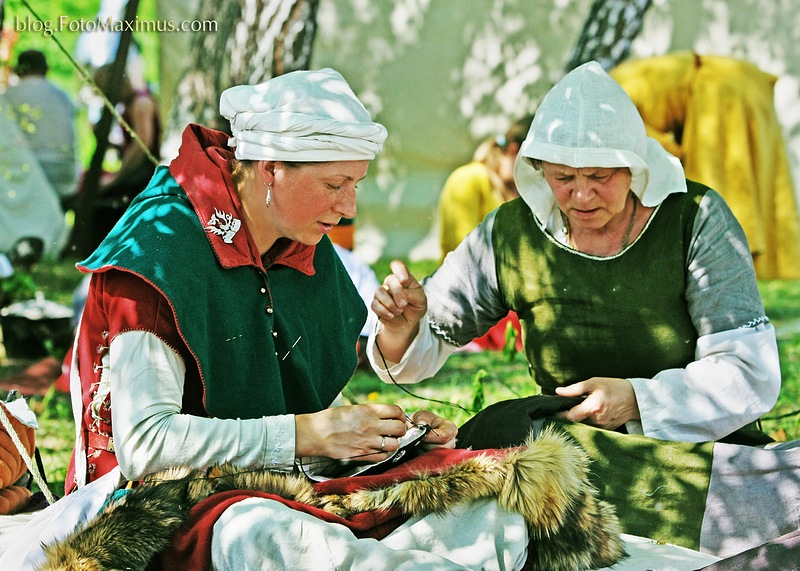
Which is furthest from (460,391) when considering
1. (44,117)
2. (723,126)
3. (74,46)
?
(74,46)

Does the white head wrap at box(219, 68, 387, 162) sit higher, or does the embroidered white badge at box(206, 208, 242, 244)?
the white head wrap at box(219, 68, 387, 162)

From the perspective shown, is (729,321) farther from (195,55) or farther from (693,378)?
(195,55)

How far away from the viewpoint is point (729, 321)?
3393 millimetres

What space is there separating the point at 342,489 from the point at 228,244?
2.40 feet

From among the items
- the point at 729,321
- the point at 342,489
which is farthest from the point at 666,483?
the point at 342,489

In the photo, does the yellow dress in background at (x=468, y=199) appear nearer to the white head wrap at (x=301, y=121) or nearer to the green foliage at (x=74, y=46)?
the green foliage at (x=74, y=46)

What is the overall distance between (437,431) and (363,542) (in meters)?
0.59

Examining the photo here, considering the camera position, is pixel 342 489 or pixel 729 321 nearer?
pixel 342 489

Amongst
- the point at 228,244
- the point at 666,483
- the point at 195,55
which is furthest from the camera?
the point at 195,55

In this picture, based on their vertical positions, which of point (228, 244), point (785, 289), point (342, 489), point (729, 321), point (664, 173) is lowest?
point (785, 289)

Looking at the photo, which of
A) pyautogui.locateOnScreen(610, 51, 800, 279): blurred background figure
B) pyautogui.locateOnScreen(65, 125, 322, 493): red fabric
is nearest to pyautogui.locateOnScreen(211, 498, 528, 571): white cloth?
pyautogui.locateOnScreen(65, 125, 322, 493): red fabric

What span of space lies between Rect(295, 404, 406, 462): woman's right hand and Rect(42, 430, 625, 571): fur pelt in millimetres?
93

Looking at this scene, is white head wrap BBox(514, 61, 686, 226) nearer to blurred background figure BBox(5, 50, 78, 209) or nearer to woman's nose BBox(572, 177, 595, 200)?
woman's nose BBox(572, 177, 595, 200)

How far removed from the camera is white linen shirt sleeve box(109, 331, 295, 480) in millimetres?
2525
